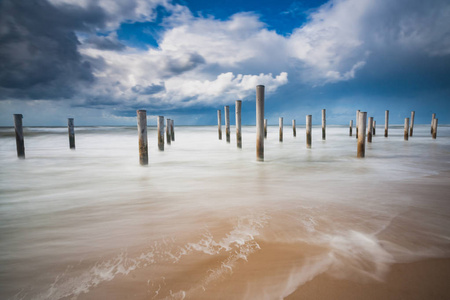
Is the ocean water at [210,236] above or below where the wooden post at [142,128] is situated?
below

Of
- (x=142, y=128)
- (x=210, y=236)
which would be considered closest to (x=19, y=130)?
(x=142, y=128)

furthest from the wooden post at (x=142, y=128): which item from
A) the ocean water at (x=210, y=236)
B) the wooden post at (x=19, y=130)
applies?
the wooden post at (x=19, y=130)

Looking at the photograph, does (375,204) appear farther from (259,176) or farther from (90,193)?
(90,193)

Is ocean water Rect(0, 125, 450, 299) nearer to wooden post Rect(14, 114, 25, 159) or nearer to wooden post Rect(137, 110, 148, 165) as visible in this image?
wooden post Rect(137, 110, 148, 165)

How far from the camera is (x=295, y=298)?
5.16 feet

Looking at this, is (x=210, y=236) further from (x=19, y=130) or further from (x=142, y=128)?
(x=19, y=130)

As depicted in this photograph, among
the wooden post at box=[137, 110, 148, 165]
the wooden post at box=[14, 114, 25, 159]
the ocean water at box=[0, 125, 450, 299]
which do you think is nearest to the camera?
the ocean water at box=[0, 125, 450, 299]

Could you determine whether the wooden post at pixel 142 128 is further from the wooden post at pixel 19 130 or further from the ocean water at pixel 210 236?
the wooden post at pixel 19 130

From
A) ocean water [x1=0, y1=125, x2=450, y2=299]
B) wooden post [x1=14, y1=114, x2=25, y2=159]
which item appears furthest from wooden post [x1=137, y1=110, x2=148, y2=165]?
wooden post [x1=14, y1=114, x2=25, y2=159]

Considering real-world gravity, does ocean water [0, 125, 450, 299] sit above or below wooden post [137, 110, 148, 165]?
below

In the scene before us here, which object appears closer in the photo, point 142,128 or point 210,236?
point 210,236

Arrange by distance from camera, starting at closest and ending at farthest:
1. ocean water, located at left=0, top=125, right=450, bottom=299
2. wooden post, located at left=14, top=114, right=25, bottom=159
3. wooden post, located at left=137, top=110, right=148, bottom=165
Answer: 1. ocean water, located at left=0, top=125, right=450, bottom=299
2. wooden post, located at left=137, top=110, right=148, bottom=165
3. wooden post, located at left=14, top=114, right=25, bottom=159

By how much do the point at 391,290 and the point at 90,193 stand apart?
4734 mm

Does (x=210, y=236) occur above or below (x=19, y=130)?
below
